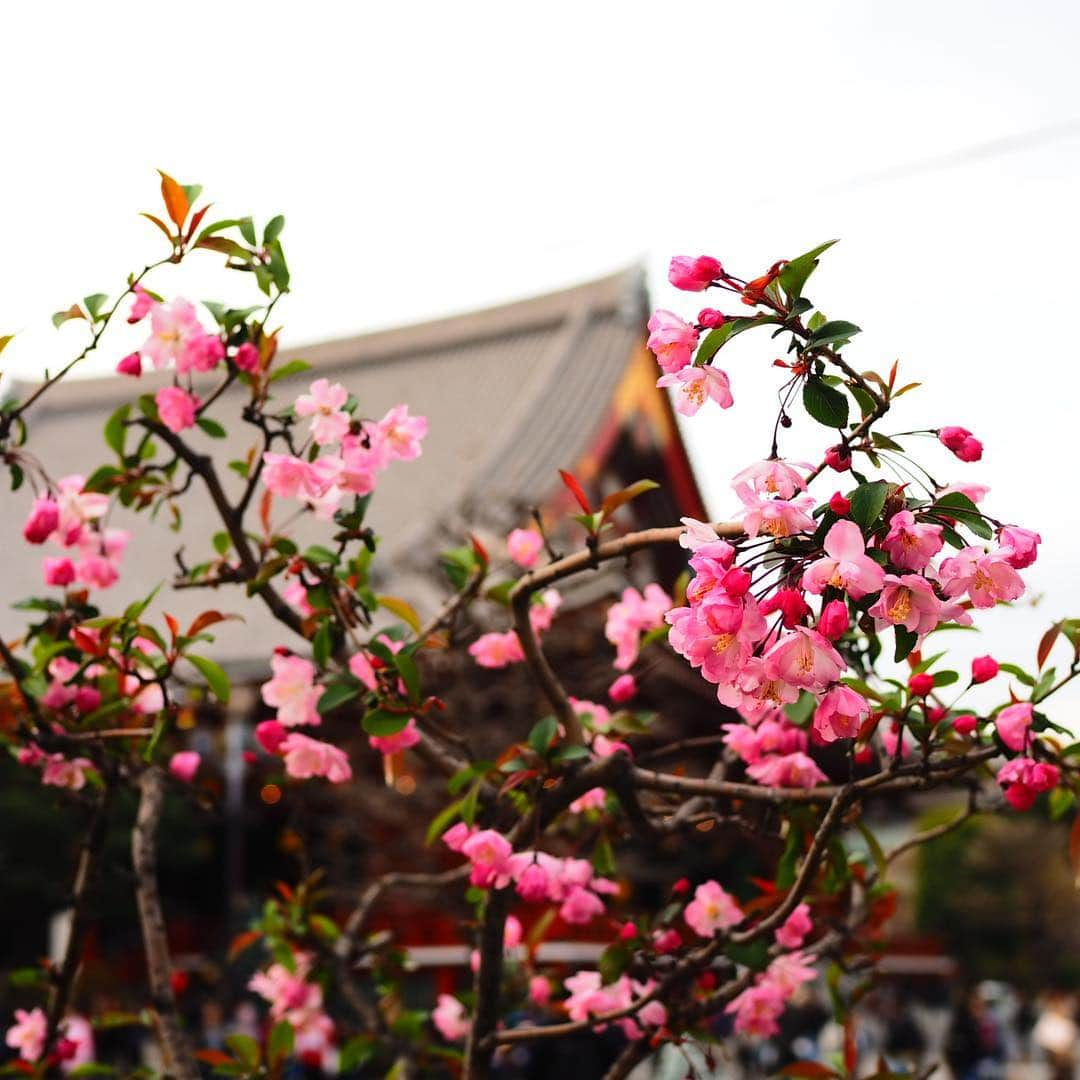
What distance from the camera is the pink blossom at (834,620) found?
1017 mm

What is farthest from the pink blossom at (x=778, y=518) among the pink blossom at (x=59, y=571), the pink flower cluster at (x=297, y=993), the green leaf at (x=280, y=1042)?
the pink flower cluster at (x=297, y=993)

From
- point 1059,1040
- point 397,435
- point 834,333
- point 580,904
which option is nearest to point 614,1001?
point 580,904

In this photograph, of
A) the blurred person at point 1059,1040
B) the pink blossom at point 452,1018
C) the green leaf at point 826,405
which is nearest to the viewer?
the green leaf at point 826,405

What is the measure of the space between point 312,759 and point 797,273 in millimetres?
1061

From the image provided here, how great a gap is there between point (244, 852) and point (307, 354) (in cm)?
591

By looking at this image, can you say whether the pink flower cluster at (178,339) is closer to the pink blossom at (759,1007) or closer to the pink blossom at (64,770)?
the pink blossom at (64,770)

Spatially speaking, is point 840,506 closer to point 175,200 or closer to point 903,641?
point 903,641

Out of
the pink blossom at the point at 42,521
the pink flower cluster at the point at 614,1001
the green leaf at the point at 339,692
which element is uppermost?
the pink blossom at the point at 42,521

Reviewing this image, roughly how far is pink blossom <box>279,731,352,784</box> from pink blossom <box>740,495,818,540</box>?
95 centimetres

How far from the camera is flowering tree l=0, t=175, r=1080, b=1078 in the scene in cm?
107

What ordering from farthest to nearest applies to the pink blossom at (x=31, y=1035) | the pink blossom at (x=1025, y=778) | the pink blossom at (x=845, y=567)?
the pink blossom at (x=31, y=1035) < the pink blossom at (x=1025, y=778) < the pink blossom at (x=845, y=567)

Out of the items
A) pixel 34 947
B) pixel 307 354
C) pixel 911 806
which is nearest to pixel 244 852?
pixel 34 947

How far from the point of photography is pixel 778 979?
78.5 inches

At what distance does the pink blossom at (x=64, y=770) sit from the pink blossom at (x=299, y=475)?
0.53 meters
